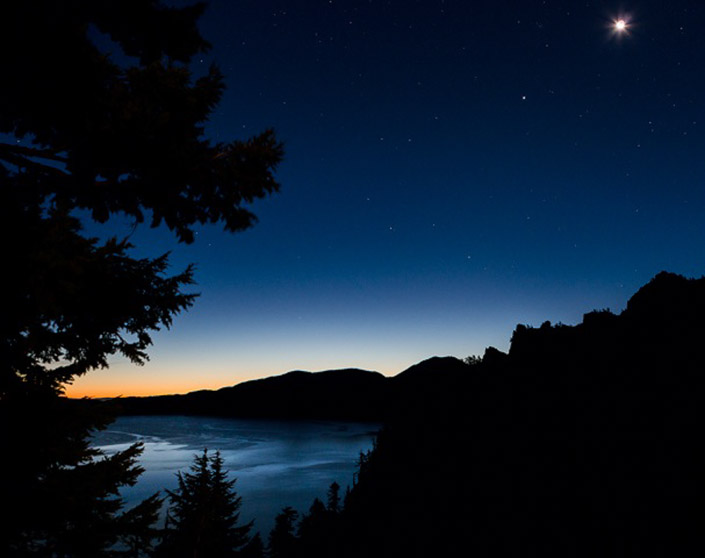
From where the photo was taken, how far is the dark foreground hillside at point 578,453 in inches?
551

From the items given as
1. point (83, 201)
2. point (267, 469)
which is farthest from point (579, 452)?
point (267, 469)

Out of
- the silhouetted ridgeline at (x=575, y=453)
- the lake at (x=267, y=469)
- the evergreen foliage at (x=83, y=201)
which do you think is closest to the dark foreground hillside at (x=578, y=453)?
the silhouetted ridgeline at (x=575, y=453)

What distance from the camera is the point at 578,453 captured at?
63.0ft

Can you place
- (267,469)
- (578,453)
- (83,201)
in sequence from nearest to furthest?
1. (83,201)
2. (578,453)
3. (267,469)

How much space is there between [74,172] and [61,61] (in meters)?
0.79

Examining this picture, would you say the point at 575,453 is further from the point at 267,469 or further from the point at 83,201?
the point at 267,469

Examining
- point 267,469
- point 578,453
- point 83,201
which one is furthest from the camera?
point 267,469

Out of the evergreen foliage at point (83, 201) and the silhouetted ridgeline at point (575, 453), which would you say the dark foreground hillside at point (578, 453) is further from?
the evergreen foliage at point (83, 201)

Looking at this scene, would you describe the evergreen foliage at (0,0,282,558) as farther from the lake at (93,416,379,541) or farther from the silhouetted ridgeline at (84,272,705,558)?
the lake at (93,416,379,541)

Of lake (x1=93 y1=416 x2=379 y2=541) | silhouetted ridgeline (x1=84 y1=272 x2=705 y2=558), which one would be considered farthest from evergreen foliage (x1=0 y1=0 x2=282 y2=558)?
lake (x1=93 y1=416 x2=379 y2=541)

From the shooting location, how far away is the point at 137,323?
13.4 ft

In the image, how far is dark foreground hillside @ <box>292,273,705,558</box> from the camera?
1400 centimetres

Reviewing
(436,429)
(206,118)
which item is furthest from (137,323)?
(436,429)

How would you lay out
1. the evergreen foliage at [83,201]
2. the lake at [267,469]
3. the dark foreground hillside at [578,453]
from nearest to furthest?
the evergreen foliage at [83,201] → the dark foreground hillside at [578,453] → the lake at [267,469]
